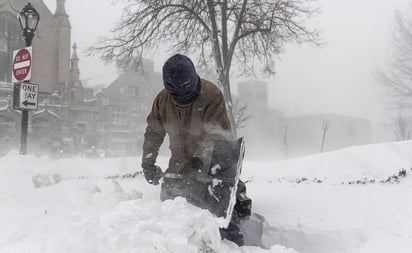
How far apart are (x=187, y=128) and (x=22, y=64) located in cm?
510

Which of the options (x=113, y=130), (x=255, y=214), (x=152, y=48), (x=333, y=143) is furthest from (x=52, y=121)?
(x=333, y=143)

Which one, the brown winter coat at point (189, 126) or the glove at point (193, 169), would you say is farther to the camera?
the brown winter coat at point (189, 126)

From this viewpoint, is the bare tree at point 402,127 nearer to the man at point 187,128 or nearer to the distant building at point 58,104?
the distant building at point 58,104

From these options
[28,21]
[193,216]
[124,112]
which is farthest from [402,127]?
[193,216]

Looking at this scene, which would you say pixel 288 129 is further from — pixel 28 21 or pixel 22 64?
pixel 22 64

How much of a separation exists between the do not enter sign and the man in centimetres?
431

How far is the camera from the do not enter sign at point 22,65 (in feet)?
24.8

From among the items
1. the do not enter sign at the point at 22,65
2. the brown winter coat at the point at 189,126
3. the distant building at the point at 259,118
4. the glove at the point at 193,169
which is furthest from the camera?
the distant building at the point at 259,118

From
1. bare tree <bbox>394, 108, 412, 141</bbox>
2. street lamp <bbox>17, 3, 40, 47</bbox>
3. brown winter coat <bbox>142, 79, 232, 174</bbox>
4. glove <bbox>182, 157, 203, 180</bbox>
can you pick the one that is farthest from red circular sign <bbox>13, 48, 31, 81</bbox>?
bare tree <bbox>394, 108, 412, 141</bbox>

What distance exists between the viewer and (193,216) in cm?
310

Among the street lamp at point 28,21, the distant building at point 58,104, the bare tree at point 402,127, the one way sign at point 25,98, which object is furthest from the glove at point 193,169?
the bare tree at point 402,127

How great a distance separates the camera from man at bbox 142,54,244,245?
12.1ft

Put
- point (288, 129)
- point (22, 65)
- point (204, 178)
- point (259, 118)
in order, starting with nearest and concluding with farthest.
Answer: point (204, 178) → point (22, 65) → point (259, 118) → point (288, 129)

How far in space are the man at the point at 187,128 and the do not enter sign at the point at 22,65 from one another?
4.31m
